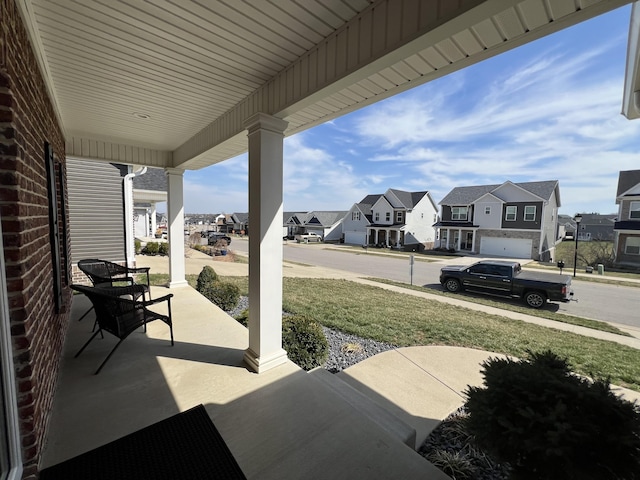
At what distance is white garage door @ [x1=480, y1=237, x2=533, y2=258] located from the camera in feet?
67.3

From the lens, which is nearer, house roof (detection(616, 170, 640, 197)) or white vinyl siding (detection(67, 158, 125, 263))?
white vinyl siding (detection(67, 158, 125, 263))

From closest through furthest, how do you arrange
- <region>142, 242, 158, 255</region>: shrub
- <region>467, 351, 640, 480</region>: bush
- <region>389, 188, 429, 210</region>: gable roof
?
<region>467, 351, 640, 480</region>: bush → <region>142, 242, 158, 255</region>: shrub → <region>389, 188, 429, 210</region>: gable roof

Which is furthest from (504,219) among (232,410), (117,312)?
(117,312)

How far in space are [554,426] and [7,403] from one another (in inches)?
98.4

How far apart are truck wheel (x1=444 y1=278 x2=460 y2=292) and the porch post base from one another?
822 centimetres

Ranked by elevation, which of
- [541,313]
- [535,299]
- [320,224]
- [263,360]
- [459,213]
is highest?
[459,213]

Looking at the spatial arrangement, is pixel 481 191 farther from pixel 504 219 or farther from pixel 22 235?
pixel 22 235

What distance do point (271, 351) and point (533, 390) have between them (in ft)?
7.90

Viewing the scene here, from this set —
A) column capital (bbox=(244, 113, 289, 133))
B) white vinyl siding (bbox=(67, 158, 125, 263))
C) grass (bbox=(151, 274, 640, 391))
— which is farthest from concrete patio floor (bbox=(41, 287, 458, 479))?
white vinyl siding (bbox=(67, 158, 125, 263))

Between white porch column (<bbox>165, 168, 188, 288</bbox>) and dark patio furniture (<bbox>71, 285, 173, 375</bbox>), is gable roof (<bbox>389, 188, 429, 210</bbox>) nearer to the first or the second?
white porch column (<bbox>165, 168, 188, 288</bbox>)

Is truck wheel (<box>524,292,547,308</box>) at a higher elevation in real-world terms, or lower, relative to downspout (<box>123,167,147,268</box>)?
lower

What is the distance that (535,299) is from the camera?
8.12 meters

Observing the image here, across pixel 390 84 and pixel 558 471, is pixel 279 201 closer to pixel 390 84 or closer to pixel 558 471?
pixel 390 84

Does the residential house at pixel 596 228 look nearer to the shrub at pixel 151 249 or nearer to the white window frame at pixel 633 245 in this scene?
the white window frame at pixel 633 245
